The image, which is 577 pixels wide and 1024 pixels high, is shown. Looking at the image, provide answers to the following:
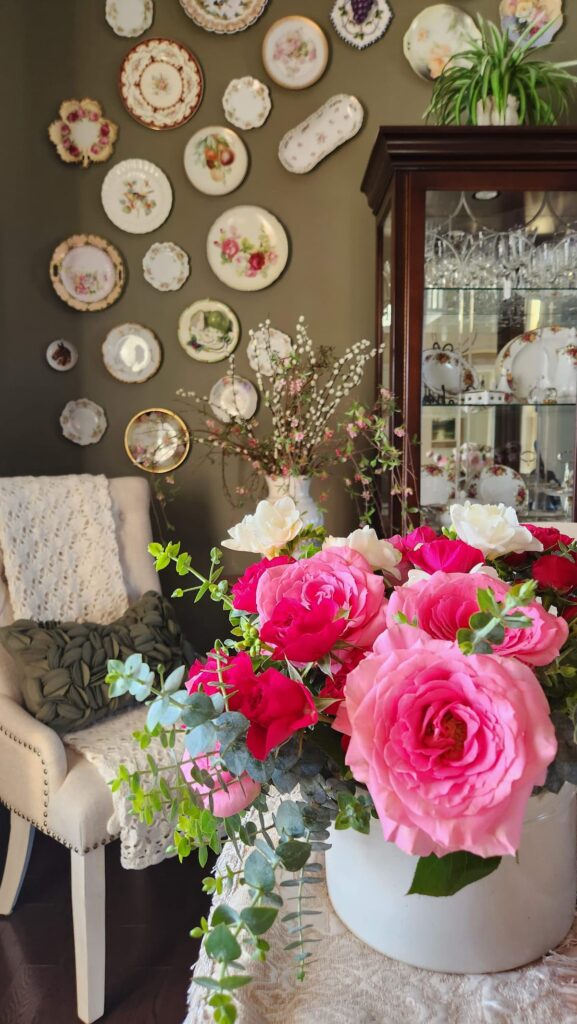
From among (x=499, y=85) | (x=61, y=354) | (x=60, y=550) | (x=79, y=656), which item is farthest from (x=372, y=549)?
(x=61, y=354)

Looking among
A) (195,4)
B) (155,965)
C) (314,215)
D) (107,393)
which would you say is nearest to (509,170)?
(314,215)

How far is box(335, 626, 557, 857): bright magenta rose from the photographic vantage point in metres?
0.41

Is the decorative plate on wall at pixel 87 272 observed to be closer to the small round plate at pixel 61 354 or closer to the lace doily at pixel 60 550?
the small round plate at pixel 61 354

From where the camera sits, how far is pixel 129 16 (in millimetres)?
2279

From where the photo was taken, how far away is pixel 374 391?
94.4 inches

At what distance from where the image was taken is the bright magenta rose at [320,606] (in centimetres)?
49

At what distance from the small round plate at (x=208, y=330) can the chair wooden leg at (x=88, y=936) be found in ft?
4.92

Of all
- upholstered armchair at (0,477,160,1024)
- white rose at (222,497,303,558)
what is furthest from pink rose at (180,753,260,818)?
upholstered armchair at (0,477,160,1024)

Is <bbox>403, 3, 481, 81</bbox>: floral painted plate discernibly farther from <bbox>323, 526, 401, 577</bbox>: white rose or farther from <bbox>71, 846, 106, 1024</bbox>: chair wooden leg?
<bbox>71, 846, 106, 1024</bbox>: chair wooden leg

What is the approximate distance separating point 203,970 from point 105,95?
2.43 m

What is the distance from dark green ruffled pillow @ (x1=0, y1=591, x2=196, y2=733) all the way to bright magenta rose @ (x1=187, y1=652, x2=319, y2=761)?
1168mm

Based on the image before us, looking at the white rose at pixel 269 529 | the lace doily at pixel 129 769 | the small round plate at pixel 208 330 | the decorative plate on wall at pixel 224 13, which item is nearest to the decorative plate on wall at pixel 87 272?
the small round plate at pixel 208 330

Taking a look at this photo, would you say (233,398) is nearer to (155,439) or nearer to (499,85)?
(155,439)

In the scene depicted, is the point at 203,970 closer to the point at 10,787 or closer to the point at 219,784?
the point at 219,784
